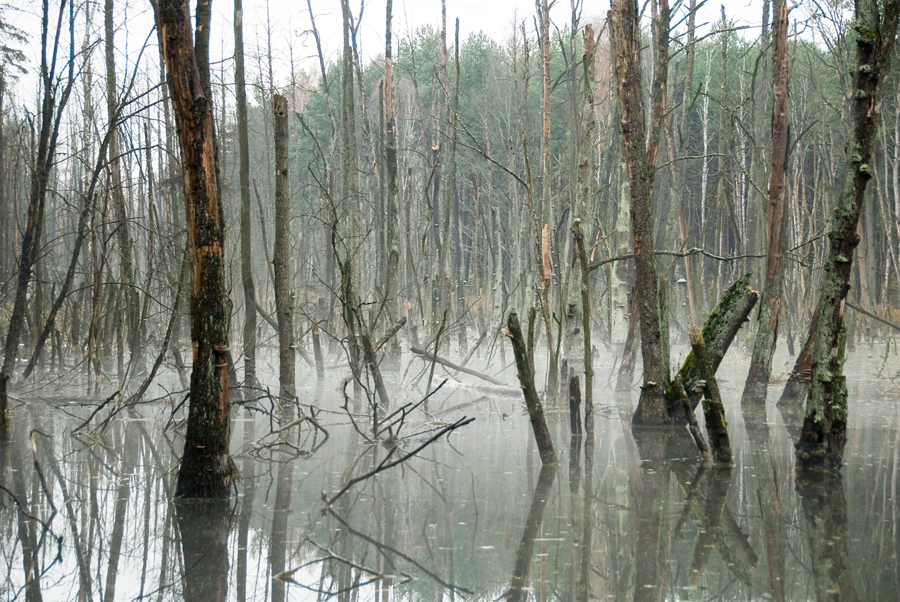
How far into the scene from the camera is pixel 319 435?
815 cm

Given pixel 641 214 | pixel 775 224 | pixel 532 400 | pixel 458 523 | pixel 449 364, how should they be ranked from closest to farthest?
1. pixel 458 523
2. pixel 532 400
3. pixel 641 214
4. pixel 775 224
5. pixel 449 364

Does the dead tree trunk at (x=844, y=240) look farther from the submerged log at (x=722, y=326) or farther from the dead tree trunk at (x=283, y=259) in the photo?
the dead tree trunk at (x=283, y=259)

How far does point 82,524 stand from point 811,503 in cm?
448

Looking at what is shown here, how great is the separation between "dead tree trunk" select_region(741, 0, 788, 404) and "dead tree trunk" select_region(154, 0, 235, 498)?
680cm

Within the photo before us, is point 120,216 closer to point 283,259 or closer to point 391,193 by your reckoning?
point 283,259

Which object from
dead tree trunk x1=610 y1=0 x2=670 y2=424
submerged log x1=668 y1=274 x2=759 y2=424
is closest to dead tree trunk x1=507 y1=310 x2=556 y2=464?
dead tree trunk x1=610 y1=0 x2=670 y2=424

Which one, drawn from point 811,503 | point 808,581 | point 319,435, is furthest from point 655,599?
point 319,435

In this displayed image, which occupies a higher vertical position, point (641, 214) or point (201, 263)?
point (641, 214)

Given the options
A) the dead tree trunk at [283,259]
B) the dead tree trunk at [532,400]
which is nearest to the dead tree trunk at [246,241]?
the dead tree trunk at [283,259]

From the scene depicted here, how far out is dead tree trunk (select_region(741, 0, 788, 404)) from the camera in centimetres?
912

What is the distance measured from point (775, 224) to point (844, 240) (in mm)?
4041

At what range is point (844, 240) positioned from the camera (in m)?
5.48

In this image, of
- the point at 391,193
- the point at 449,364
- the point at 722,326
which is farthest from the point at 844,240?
the point at 391,193

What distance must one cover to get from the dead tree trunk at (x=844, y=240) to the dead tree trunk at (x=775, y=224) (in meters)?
3.57
